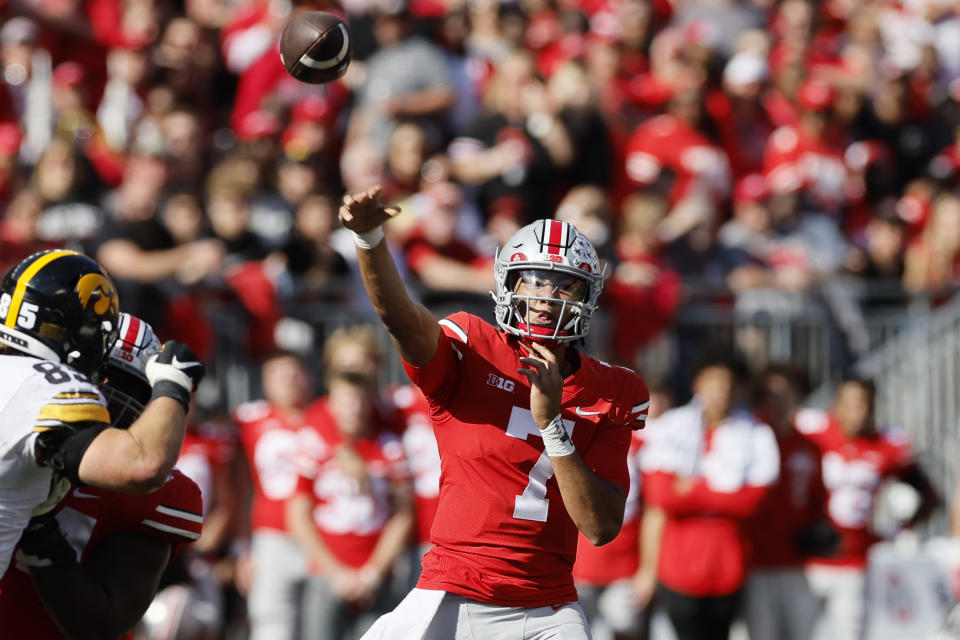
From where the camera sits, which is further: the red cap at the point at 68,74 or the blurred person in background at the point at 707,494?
the red cap at the point at 68,74

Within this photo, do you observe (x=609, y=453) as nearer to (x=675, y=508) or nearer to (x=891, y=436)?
(x=675, y=508)

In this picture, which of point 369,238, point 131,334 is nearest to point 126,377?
point 131,334

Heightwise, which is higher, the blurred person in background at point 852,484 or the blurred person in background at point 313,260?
the blurred person in background at point 313,260

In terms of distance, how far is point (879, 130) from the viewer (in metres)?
12.3

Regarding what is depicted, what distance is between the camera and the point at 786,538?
29.5 ft

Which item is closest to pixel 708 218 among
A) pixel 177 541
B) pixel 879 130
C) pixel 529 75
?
pixel 529 75

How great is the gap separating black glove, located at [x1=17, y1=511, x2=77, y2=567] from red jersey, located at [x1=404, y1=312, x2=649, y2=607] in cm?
121

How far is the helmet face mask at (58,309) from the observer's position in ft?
13.9

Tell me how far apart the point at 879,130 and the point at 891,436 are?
3693 millimetres

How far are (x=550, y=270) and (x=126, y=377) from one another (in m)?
1.46

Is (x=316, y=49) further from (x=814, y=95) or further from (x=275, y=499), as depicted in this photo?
(x=814, y=95)

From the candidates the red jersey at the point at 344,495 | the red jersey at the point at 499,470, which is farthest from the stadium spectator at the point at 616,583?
the red jersey at the point at 499,470

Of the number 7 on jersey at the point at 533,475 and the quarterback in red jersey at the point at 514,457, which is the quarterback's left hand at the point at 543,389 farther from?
the number 7 on jersey at the point at 533,475

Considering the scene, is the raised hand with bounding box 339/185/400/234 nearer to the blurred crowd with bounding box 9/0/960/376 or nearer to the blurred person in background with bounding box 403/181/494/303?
the blurred crowd with bounding box 9/0/960/376
